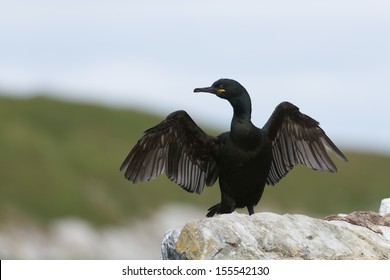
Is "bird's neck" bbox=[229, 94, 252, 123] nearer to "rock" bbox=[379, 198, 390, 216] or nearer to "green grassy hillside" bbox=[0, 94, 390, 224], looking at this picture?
"rock" bbox=[379, 198, 390, 216]

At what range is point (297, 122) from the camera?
1598 centimetres

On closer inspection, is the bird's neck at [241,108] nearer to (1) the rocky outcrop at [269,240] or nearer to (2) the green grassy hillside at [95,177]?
(1) the rocky outcrop at [269,240]

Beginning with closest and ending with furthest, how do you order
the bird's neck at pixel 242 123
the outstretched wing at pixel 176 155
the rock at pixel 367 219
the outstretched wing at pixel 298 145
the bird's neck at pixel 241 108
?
the rock at pixel 367 219 < the bird's neck at pixel 242 123 < the bird's neck at pixel 241 108 < the outstretched wing at pixel 176 155 < the outstretched wing at pixel 298 145

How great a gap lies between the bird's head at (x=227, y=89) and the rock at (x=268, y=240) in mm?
2651

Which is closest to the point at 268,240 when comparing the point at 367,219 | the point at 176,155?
the point at 367,219

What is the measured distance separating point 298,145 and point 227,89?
191 centimetres

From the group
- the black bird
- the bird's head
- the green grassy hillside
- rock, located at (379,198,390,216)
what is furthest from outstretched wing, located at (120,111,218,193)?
the green grassy hillside

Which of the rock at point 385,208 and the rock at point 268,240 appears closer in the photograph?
the rock at point 268,240

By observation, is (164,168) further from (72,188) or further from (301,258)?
(72,188)

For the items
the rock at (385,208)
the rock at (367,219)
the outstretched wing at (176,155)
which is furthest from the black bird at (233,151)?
the rock at (367,219)

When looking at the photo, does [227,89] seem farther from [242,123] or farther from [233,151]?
[233,151]

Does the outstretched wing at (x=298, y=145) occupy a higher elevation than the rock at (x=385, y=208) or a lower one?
higher

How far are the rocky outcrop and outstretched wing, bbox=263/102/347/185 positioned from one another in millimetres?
2888

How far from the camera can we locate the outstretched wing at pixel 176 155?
15422 millimetres
